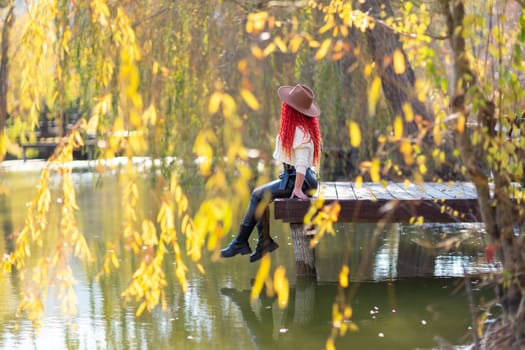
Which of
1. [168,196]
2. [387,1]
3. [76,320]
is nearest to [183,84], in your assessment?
[387,1]

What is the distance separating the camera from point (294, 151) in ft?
23.2

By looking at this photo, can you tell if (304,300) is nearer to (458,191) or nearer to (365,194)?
(365,194)

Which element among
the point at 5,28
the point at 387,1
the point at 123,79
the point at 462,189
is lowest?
the point at 462,189

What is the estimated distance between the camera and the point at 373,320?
6.20 metres

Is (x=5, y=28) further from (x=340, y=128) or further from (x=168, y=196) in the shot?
(x=340, y=128)

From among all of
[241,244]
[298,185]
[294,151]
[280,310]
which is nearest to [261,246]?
[241,244]

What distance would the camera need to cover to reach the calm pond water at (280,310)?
5.70 meters

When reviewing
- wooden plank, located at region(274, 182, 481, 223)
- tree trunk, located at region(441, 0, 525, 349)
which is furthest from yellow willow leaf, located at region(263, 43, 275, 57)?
wooden plank, located at region(274, 182, 481, 223)

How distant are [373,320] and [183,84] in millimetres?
4380

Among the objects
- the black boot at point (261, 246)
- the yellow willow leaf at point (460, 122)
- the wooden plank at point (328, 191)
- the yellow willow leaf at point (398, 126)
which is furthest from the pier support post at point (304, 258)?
the yellow willow leaf at point (398, 126)

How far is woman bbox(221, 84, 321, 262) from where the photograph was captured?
277 inches

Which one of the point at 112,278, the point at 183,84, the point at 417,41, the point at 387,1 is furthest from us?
the point at 387,1

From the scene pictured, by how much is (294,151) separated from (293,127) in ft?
0.55

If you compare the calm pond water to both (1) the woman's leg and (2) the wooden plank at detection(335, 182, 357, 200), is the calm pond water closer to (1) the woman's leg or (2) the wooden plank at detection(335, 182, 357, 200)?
(1) the woman's leg
